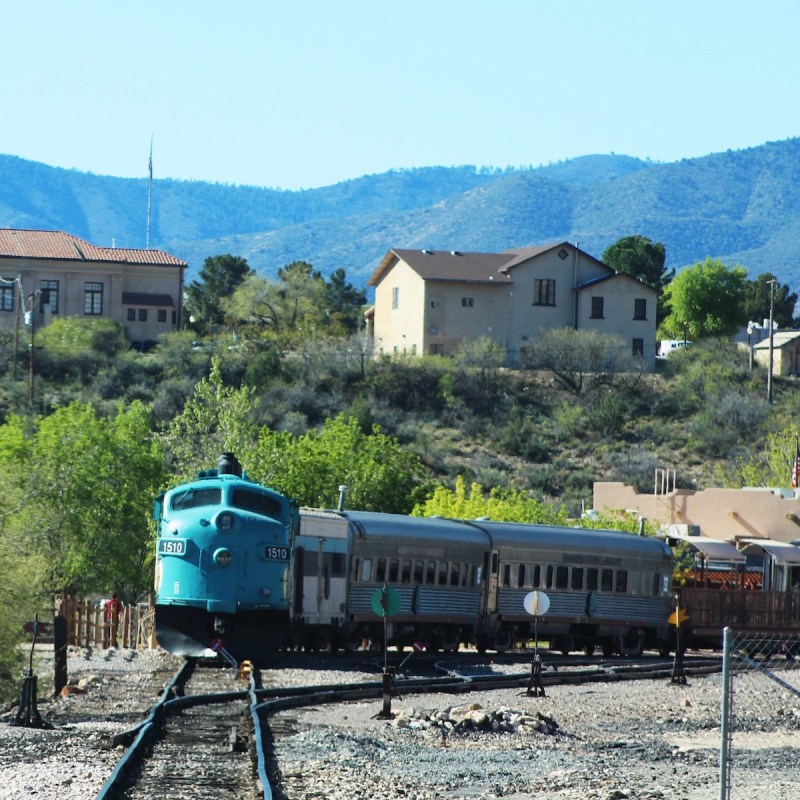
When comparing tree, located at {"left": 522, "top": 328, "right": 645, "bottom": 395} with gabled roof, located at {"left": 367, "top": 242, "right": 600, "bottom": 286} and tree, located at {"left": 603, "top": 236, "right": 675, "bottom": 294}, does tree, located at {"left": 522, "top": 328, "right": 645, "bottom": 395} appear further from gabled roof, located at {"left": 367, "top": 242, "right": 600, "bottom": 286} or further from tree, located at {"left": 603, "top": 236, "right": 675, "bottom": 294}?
tree, located at {"left": 603, "top": 236, "right": 675, "bottom": 294}

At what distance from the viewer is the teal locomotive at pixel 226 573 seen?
30.6 meters

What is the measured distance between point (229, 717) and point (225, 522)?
8.84 m

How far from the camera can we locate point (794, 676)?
3559cm

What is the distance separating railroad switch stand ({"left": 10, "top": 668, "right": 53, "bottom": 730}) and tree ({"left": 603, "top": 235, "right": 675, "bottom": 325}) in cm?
12977

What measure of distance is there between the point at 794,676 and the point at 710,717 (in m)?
9.63

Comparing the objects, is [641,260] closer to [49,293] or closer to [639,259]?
[639,259]

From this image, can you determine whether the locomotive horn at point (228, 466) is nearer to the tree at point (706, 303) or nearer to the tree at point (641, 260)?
the tree at point (706, 303)

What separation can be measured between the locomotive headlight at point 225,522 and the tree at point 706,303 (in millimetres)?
108123

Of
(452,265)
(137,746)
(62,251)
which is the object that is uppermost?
(62,251)

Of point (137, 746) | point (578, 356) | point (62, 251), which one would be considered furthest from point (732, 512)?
point (62, 251)

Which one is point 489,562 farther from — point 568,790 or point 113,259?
point 113,259

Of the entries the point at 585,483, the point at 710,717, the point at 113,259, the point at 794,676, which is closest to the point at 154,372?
the point at 113,259

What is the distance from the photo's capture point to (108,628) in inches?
1564

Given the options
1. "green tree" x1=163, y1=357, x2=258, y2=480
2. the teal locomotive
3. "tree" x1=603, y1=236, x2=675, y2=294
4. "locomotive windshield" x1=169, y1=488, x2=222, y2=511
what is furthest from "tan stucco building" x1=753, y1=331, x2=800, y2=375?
the teal locomotive
